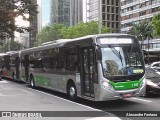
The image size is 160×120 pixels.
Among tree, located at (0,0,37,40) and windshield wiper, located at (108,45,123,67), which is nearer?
windshield wiper, located at (108,45,123,67)

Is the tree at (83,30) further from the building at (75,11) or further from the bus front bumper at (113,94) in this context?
the bus front bumper at (113,94)

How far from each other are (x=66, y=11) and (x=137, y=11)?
55162 millimetres

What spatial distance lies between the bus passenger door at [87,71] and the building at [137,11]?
79.4 meters

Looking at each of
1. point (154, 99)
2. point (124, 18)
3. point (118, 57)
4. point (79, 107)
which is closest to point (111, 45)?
point (118, 57)

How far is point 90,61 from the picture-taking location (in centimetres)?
1417

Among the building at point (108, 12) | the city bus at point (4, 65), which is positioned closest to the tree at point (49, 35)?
the building at point (108, 12)

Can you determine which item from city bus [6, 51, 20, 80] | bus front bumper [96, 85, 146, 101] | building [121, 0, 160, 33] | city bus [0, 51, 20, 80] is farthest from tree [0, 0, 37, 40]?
building [121, 0, 160, 33]

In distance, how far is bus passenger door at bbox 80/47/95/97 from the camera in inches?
553

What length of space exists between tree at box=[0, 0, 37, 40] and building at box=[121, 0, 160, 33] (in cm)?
6810

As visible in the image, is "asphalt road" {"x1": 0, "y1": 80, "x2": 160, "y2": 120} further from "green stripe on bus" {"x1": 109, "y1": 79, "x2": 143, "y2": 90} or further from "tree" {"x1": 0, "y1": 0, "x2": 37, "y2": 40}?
"tree" {"x1": 0, "y1": 0, "x2": 37, "y2": 40}

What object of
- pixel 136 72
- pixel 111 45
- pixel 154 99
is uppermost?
pixel 111 45

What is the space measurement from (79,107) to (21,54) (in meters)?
15.1

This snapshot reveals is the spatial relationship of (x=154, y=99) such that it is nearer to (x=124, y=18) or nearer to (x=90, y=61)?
(x=90, y=61)

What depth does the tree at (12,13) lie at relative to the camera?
2334 centimetres
